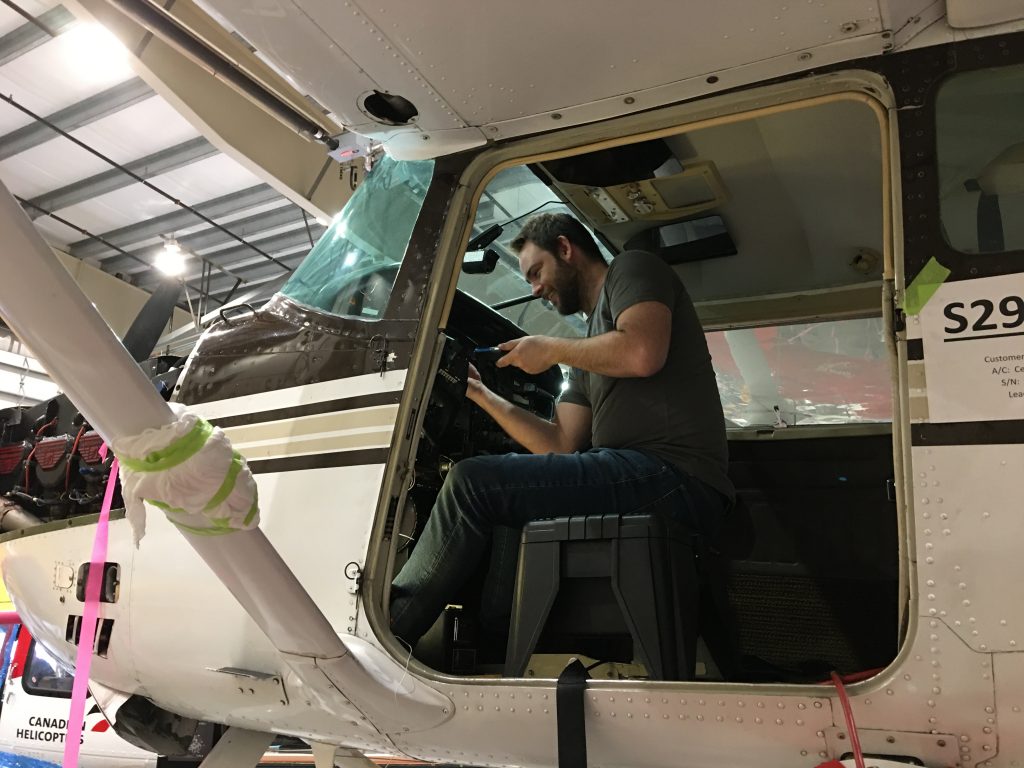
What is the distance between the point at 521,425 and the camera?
267 centimetres

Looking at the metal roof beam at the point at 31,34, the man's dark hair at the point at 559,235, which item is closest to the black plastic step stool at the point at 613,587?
the man's dark hair at the point at 559,235

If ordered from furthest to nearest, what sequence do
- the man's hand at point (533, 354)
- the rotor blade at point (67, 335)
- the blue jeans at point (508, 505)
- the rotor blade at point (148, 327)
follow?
1. the rotor blade at point (148, 327)
2. the man's hand at point (533, 354)
3. the blue jeans at point (508, 505)
4. the rotor blade at point (67, 335)

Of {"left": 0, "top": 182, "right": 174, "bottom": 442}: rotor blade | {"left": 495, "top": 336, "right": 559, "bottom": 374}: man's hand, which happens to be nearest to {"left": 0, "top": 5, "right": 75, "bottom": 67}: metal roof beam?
{"left": 495, "top": 336, "right": 559, "bottom": 374}: man's hand

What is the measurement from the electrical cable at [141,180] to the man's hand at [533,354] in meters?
8.09

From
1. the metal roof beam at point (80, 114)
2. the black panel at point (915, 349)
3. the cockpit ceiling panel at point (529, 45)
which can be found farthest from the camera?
the metal roof beam at point (80, 114)

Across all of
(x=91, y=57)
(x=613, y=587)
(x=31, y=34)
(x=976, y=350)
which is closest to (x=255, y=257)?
(x=91, y=57)

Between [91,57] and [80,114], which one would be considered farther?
[80,114]

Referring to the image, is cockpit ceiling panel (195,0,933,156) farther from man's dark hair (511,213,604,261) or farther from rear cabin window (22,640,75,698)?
rear cabin window (22,640,75,698)

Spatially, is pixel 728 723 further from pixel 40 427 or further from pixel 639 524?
pixel 40 427

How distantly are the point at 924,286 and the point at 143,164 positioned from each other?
9.56 metres

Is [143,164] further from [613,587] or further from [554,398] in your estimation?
[613,587]

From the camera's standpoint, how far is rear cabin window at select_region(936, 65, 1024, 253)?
5.51 feet

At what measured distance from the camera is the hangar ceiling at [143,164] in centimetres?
479

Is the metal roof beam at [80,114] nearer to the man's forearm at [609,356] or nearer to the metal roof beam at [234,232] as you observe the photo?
the metal roof beam at [234,232]
